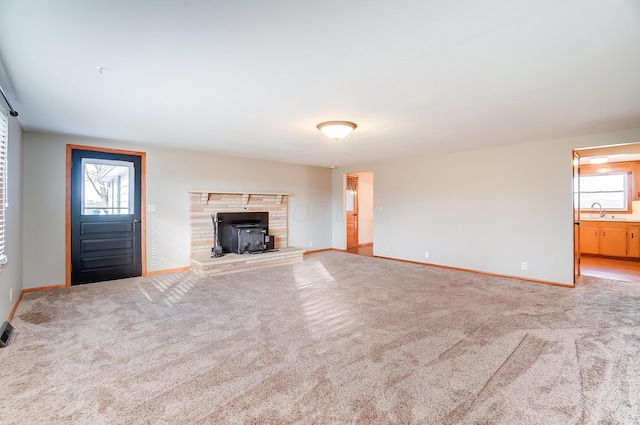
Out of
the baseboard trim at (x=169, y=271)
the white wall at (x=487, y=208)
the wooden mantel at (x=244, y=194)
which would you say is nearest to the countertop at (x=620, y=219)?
the white wall at (x=487, y=208)

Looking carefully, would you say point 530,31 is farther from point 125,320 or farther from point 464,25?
point 125,320

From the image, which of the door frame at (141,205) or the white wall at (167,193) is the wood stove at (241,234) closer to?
the white wall at (167,193)

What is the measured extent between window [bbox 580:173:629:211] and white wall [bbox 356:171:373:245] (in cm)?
537

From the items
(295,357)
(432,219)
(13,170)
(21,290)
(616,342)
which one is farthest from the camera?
(432,219)

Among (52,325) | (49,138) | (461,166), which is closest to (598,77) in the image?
(461,166)

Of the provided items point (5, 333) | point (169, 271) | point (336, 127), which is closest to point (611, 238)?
point (336, 127)

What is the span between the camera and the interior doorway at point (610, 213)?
6203 mm

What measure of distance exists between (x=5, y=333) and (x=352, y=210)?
7514mm

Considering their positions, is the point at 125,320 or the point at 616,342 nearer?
the point at 616,342

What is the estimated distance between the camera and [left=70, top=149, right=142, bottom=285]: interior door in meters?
4.61

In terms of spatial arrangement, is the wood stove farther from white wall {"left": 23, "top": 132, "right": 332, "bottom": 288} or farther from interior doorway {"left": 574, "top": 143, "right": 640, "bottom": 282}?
interior doorway {"left": 574, "top": 143, "right": 640, "bottom": 282}

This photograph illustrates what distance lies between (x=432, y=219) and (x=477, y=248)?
1.00 m

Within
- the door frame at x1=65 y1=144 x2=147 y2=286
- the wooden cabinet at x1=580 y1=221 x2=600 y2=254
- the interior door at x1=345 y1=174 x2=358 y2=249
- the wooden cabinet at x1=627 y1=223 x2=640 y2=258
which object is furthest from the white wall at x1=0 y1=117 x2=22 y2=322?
the wooden cabinet at x1=627 y1=223 x2=640 y2=258

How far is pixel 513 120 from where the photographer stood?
360 cm
